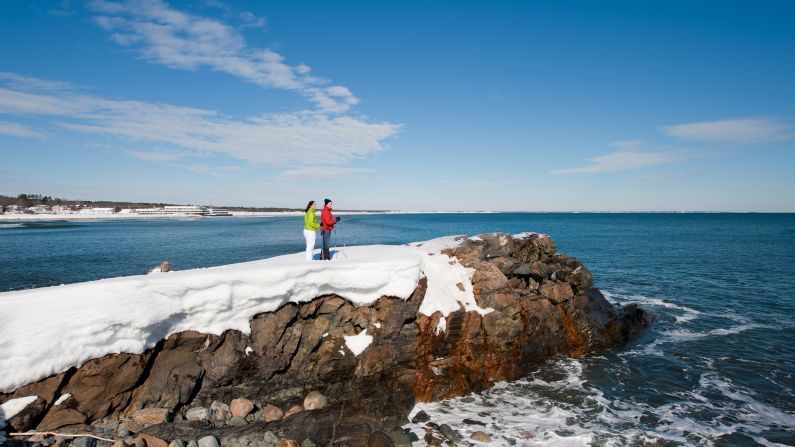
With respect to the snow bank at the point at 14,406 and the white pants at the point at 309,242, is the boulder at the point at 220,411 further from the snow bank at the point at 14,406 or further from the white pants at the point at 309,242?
the white pants at the point at 309,242

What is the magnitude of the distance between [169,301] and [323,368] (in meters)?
5.10

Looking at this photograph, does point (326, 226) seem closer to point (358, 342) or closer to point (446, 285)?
point (358, 342)

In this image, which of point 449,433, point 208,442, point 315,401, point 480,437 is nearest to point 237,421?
point 208,442

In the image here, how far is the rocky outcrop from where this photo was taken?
10047 mm

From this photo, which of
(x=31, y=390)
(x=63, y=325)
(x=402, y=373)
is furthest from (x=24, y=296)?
(x=402, y=373)

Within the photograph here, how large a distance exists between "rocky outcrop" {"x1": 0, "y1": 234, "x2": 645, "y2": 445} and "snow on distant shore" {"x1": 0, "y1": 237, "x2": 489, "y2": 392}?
0.36 m

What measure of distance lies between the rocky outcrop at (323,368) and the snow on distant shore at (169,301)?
0.36 meters

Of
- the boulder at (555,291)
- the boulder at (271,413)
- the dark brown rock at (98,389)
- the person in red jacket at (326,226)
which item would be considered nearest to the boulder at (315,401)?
the boulder at (271,413)

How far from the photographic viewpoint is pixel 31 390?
9.26m

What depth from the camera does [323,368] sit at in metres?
12.7

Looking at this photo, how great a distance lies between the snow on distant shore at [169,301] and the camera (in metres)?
9.40

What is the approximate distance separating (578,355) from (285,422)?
43.3 ft

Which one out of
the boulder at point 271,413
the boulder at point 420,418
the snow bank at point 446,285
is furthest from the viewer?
the snow bank at point 446,285

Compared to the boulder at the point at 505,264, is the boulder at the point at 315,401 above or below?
below
